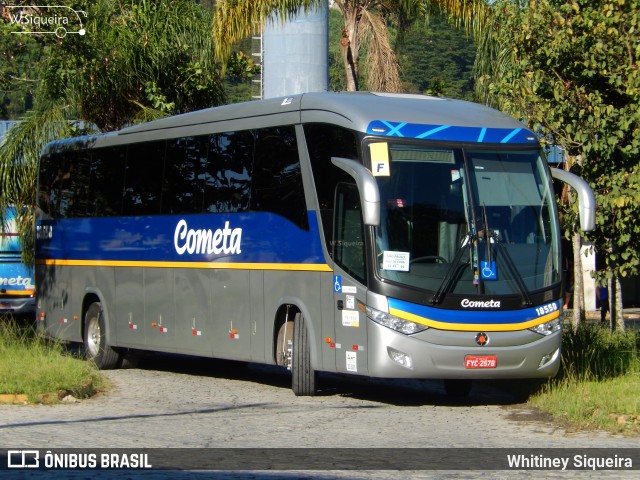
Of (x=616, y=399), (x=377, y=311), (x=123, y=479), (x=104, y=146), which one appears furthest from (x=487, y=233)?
(x=104, y=146)

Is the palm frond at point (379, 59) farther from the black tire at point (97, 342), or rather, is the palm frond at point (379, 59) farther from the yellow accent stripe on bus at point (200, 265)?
the black tire at point (97, 342)

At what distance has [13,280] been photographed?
81.1 feet

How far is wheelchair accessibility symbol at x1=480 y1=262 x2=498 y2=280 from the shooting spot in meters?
12.7

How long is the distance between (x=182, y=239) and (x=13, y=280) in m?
9.82

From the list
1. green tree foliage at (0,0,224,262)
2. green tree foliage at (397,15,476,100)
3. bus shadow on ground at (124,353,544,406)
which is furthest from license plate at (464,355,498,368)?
green tree foliage at (397,15,476,100)

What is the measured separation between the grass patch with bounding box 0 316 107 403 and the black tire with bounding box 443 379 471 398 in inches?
175

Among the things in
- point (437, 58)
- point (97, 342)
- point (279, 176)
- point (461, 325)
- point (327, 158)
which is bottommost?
point (97, 342)

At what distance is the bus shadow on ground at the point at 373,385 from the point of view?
45.8 ft

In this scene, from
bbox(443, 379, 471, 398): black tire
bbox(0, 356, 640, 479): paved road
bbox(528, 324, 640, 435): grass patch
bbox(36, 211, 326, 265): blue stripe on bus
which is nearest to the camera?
bbox(0, 356, 640, 479): paved road

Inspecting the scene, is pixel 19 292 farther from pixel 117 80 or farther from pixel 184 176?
pixel 184 176

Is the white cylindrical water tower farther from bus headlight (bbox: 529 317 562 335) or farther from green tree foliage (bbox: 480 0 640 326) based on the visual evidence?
bus headlight (bbox: 529 317 562 335)

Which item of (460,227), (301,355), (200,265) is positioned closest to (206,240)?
(200,265)

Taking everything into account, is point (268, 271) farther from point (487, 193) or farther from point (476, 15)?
point (476, 15)

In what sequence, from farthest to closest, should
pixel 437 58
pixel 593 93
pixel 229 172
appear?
1. pixel 437 58
2. pixel 229 172
3. pixel 593 93
